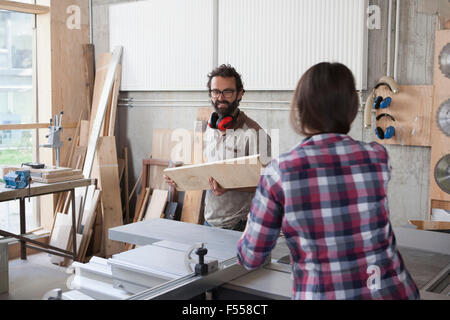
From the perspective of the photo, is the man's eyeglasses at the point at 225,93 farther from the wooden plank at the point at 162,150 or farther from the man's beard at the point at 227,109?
Result: the wooden plank at the point at 162,150

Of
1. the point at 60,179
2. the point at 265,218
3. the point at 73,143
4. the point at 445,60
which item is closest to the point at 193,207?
the point at 60,179

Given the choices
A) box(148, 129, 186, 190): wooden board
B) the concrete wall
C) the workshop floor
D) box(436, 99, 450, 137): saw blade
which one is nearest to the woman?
box(436, 99, 450, 137): saw blade

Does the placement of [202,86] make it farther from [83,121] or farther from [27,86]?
[27,86]

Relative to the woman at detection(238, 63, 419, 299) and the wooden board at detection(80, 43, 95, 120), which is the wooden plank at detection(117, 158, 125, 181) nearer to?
the wooden board at detection(80, 43, 95, 120)

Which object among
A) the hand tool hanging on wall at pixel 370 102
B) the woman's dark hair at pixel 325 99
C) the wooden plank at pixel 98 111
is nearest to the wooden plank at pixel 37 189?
the wooden plank at pixel 98 111

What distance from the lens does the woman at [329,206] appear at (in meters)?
1.12

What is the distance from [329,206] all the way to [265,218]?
14 centimetres

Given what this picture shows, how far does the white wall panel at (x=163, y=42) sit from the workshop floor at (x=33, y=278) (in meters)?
1.91

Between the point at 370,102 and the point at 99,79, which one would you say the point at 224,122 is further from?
the point at 99,79

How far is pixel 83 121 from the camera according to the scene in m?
5.38

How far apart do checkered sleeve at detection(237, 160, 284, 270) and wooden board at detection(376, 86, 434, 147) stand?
273 cm
